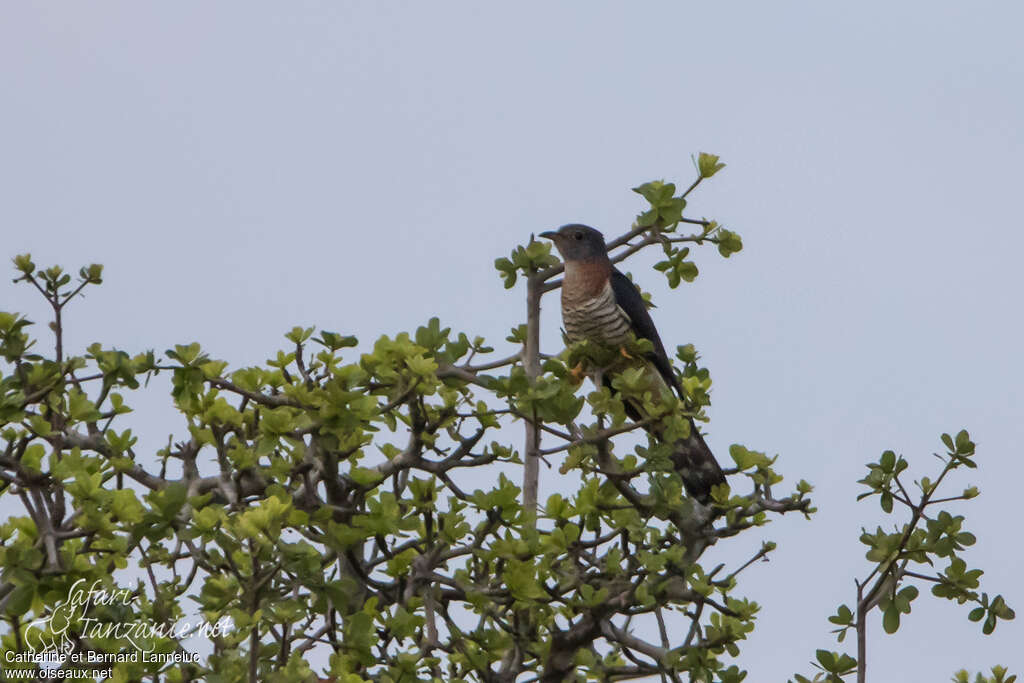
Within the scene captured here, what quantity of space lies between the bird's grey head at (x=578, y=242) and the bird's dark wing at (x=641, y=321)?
0.40 meters

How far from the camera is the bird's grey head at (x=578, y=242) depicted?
23.1 feet

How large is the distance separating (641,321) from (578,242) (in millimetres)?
766

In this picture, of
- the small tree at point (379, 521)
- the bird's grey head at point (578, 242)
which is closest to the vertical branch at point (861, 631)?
the small tree at point (379, 521)

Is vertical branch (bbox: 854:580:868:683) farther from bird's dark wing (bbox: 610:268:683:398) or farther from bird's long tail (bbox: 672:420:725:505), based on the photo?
bird's dark wing (bbox: 610:268:683:398)

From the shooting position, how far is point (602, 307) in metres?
6.54

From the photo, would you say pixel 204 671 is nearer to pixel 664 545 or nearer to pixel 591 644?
pixel 591 644

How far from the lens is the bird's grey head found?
7.04 metres

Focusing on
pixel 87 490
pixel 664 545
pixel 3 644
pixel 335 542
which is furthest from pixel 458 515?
pixel 3 644

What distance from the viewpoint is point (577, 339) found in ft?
21.9

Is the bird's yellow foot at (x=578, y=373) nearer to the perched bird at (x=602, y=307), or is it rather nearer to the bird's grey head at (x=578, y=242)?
the perched bird at (x=602, y=307)

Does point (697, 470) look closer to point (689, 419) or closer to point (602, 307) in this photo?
point (689, 419)

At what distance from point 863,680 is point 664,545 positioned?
86 centimetres

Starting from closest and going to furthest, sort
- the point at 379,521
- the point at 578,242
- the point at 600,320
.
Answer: the point at 379,521
the point at 600,320
the point at 578,242

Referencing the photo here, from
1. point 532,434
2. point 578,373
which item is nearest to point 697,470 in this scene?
point 578,373
